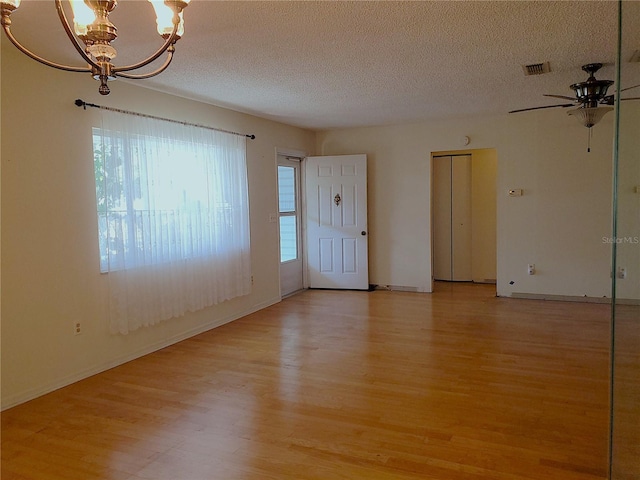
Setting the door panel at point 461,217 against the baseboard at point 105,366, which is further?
the door panel at point 461,217

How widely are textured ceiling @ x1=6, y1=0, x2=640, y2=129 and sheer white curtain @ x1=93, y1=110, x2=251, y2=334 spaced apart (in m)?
0.47

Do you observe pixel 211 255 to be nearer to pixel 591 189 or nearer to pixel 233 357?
pixel 233 357

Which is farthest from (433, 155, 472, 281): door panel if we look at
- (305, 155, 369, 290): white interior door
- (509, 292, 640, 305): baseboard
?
(305, 155, 369, 290): white interior door

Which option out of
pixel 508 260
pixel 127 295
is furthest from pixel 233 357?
pixel 508 260

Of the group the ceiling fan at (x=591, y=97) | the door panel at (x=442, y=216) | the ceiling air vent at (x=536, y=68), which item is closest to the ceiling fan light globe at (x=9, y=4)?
the ceiling air vent at (x=536, y=68)

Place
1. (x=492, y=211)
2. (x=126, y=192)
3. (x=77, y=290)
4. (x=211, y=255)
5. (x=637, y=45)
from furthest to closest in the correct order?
(x=492, y=211) → (x=211, y=255) → (x=126, y=192) → (x=77, y=290) → (x=637, y=45)

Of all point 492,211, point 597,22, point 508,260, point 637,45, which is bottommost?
point 508,260

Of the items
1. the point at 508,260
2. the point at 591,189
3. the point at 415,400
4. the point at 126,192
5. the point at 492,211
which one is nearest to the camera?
the point at 415,400

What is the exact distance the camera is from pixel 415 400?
10.1ft

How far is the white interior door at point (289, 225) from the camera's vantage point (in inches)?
261

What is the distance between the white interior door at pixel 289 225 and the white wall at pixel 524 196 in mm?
1127

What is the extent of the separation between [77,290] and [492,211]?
5.84 metres

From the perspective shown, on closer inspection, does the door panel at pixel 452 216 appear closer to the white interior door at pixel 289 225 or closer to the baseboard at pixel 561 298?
A: the baseboard at pixel 561 298

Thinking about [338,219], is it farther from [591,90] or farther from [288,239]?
[591,90]
